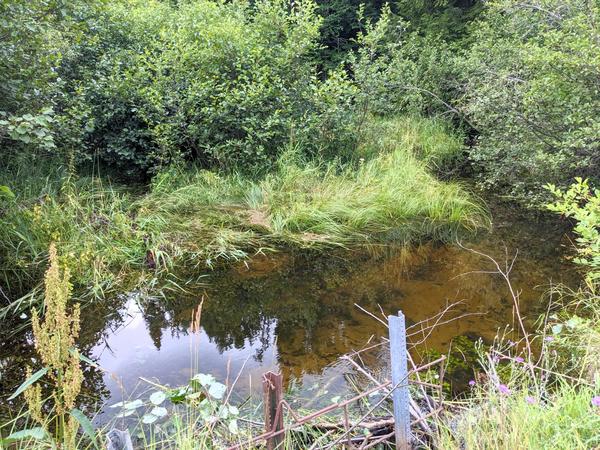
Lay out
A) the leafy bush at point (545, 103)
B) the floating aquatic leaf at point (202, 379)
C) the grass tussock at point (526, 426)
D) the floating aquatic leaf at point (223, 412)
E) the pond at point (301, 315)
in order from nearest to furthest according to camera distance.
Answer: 1. the grass tussock at point (526, 426)
2. the floating aquatic leaf at point (223, 412)
3. the floating aquatic leaf at point (202, 379)
4. the pond at point (301, 315)
5. the leafy bush at point (545, 103)

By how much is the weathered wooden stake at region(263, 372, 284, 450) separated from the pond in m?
0.83

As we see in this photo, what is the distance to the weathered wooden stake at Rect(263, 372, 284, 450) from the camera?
1703mm

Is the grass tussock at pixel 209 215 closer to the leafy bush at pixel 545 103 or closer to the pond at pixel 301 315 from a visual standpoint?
the pond at pixel 301 315

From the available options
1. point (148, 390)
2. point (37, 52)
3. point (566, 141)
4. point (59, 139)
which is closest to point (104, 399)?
point (148, 390)

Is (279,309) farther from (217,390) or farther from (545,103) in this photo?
(545,103)

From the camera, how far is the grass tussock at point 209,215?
13.5ft

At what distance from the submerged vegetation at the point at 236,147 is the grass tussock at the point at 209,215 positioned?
2 centimetres

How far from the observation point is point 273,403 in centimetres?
175

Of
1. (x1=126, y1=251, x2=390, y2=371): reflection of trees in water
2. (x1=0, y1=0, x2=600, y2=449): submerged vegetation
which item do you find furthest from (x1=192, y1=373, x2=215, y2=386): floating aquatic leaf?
(x1=0, y1=0, x2=600, y2=449): submerged vegetation

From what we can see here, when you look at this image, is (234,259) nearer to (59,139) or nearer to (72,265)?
(72,265)

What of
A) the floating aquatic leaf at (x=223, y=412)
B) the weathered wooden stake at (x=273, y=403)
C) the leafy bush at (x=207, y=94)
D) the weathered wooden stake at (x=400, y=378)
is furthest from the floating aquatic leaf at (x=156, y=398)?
the leafy bush at (x=207, y=94)

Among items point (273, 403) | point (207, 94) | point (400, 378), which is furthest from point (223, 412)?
point (207, 94)

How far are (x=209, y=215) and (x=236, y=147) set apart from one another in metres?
1.36

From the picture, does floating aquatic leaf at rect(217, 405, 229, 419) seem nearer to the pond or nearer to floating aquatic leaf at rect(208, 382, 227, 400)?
floating aquatic leaf at rect(208, 382, 227, 400)
